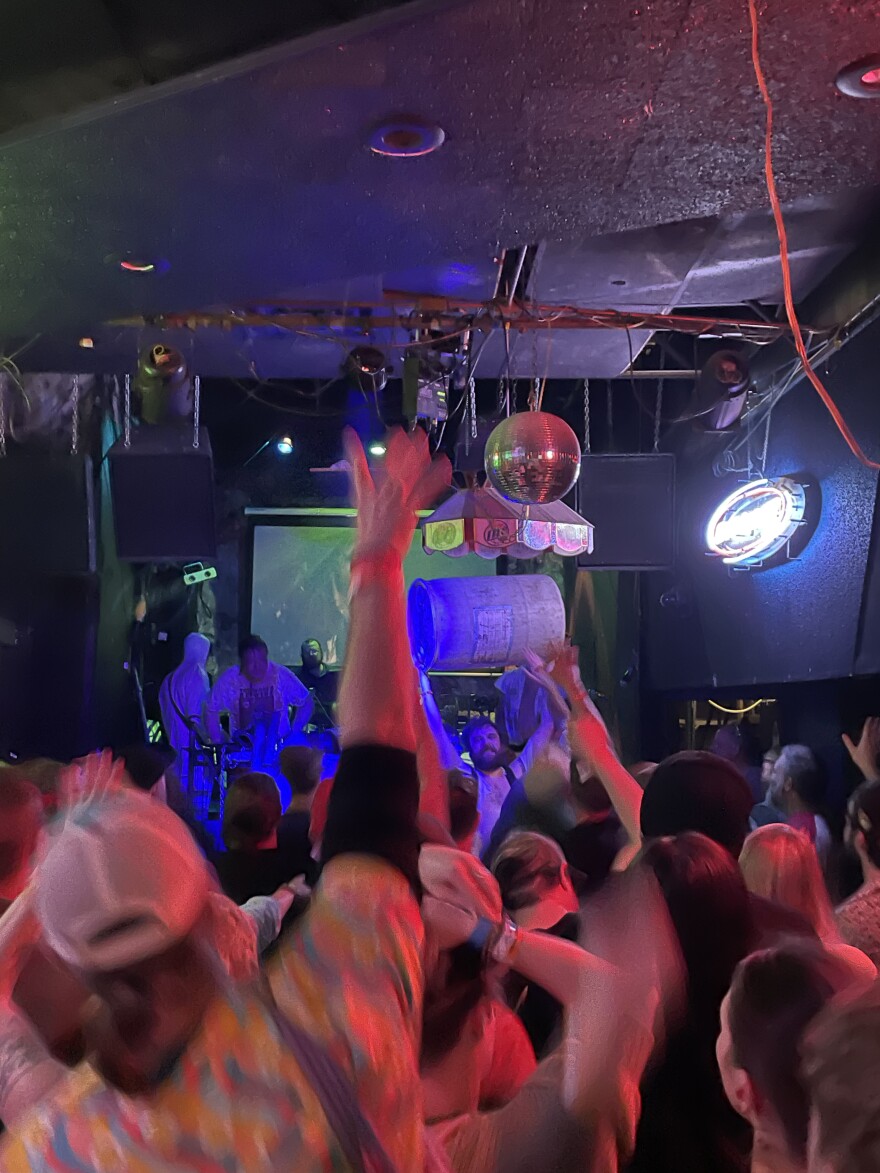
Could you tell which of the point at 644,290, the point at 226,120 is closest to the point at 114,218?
the point at 226,120

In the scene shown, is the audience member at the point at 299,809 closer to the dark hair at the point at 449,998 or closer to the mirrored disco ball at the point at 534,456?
the dark hair at the point at 449,998

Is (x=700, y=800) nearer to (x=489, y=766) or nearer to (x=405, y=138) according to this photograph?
(x=405, y=138)

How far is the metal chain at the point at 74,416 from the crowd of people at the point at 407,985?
425cm

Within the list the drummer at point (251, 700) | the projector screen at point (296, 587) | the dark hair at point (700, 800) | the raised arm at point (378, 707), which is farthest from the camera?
the projector screen at point (296, 587)

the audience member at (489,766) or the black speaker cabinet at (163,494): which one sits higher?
the black speaker cabinet at (163,494)

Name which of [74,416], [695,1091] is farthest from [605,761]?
[74,416]

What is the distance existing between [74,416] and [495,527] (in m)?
2.66

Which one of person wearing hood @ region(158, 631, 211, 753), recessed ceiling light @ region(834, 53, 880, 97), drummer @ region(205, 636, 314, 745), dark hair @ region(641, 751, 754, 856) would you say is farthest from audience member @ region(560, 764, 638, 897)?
person wearing hood @ region(158, 631, 211, 753)

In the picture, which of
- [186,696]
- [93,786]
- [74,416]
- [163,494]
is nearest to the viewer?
[93,786]

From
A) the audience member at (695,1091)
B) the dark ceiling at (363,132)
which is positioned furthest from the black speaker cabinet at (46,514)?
the audience member at (695,1091)

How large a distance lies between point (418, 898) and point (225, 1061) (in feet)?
0.81

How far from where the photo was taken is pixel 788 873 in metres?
1.95

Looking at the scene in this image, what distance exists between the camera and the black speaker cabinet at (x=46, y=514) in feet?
18.5

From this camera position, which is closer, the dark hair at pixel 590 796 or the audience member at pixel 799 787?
the dark hair at pixel 590 796
